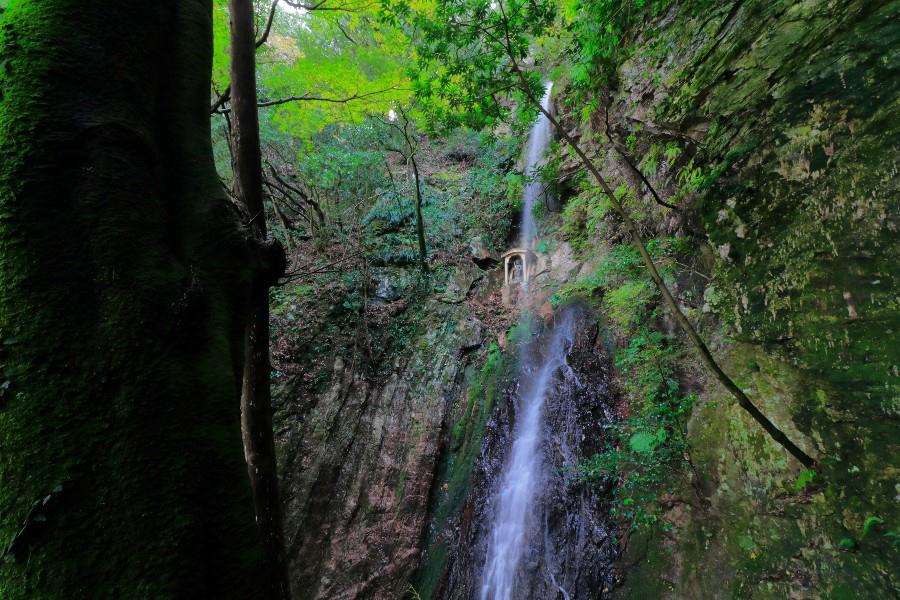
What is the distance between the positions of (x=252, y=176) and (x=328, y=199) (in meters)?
9.62

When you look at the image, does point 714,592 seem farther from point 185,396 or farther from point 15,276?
point 15,276

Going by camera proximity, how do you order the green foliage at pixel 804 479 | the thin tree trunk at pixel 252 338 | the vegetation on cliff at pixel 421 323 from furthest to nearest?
the thin tree trunk at pixel 252 338, the green foliage at pixel 804 479, the vegetation on cliff at pixel 421 323

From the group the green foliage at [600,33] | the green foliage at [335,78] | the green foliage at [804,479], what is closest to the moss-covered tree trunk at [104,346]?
the green foliage at [804,479]

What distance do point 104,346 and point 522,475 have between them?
657 cm

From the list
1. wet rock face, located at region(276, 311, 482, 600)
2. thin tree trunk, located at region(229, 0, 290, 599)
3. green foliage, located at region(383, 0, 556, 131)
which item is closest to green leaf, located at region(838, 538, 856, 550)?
thin tree trunk, located at region(229, 0, 290, 599)

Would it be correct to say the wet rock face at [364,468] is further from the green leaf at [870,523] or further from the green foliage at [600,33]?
the green foliage at [600,33]

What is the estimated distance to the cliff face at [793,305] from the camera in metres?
2.99

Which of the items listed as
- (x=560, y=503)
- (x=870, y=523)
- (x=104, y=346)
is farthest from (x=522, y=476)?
(x=104, y=346)

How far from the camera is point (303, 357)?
362 inches

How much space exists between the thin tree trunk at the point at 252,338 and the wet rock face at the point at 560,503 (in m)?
3.61

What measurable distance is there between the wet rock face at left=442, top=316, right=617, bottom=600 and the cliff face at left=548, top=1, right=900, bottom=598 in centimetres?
68

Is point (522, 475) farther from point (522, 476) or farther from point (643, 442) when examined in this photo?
point (643, 442)

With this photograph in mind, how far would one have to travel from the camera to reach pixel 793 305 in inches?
145

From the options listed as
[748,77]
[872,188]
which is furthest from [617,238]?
[872,188]
